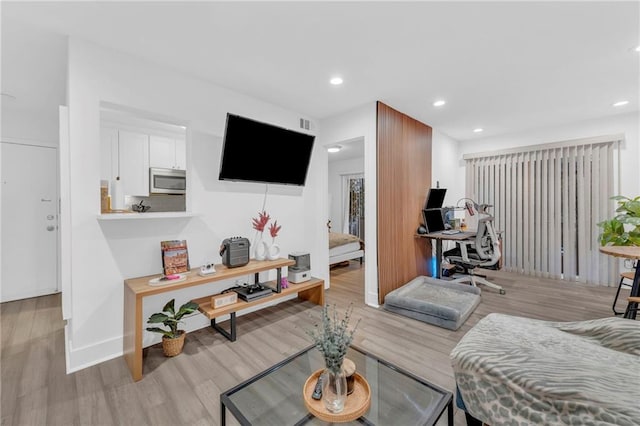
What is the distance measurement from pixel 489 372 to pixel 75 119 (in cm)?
310

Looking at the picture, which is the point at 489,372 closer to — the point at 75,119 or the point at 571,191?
the point at 75,119

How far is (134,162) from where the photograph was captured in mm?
3480

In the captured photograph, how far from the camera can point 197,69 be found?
2475mm

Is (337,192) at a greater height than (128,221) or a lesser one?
greater

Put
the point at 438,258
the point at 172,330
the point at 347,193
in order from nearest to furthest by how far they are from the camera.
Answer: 1. the point at 172,330
2. the point at 438,258
3. the point at 347,193

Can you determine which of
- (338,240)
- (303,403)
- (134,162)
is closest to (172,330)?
(303,403)

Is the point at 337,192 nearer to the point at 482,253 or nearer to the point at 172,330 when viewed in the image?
the point at 482,253

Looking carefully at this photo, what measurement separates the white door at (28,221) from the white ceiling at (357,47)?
75cm

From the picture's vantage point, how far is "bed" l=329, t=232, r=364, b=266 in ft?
16.8

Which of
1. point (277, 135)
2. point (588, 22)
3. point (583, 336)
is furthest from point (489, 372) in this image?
point (277, 135)

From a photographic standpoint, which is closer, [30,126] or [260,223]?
[260,223]

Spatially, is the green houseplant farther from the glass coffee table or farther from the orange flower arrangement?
the orange flower arrangement

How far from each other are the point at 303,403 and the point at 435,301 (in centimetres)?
235

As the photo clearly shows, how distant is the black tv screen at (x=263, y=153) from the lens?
260cm
